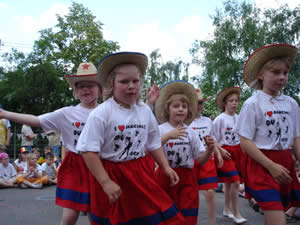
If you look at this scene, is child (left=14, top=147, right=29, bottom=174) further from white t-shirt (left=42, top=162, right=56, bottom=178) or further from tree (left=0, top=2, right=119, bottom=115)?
tree (left=0, top=2, right=119, bottom=115)

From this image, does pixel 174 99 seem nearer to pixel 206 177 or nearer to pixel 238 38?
pixel 206 177

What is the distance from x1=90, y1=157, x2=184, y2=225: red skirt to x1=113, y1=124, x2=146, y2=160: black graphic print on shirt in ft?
0.27

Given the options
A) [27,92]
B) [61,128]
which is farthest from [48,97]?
[61,128]

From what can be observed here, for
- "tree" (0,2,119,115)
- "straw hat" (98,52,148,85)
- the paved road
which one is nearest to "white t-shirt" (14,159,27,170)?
the paved road

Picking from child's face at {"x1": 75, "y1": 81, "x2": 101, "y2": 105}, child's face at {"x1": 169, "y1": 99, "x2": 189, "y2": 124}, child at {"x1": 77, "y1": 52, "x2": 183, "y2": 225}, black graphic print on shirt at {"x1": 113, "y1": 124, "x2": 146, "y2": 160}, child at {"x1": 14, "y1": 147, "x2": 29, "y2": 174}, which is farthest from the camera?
child at {"x1": 14, "y1": 147, "x2": 29, "y2": 174}

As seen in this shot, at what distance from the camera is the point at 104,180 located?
232 centimetres

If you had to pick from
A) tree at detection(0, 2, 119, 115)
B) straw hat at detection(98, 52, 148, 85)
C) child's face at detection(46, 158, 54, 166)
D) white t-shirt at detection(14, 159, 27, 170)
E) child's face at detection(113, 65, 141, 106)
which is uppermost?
tree at detection(0, 2, 119, 115)

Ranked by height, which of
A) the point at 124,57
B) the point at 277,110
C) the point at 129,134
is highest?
the point at 124,57

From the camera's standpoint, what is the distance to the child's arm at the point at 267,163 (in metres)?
2.70

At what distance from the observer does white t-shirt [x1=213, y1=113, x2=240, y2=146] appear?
576 centimetres

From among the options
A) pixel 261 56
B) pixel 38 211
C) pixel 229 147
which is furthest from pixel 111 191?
pixel 38 211

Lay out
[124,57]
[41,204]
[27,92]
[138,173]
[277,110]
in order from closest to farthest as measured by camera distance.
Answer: [138,173] → [124,57] → [277,110] → [41,204] → [27,92]

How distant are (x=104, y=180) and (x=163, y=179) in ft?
4.14

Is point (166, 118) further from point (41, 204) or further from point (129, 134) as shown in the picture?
point (41, 204)
